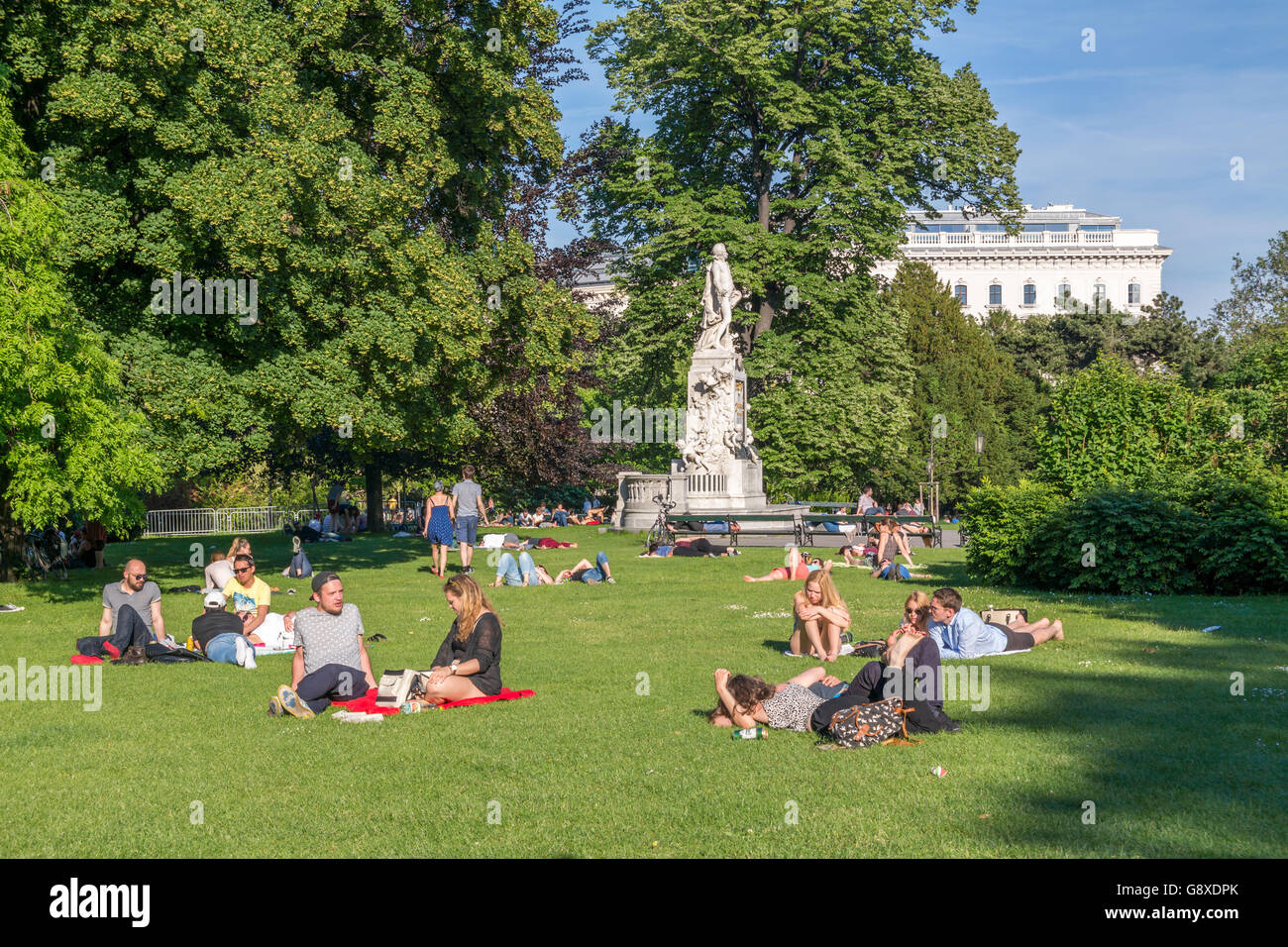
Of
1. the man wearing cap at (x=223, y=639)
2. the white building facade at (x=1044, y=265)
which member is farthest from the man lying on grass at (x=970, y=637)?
the white building facade at (x=1044, y=265)

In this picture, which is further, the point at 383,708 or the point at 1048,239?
the point at 1048,239

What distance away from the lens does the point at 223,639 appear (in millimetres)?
13180

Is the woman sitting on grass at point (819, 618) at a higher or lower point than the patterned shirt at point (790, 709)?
higher

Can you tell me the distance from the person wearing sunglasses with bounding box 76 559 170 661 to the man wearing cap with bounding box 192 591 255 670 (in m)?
0.42

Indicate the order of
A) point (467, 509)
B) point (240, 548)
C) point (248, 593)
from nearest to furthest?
point (248, 593) → point (240, 548) → point (467, 509)

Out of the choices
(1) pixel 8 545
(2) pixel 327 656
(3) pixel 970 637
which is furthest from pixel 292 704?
(1) pixel 8 545

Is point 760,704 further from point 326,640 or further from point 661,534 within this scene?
point 661,534

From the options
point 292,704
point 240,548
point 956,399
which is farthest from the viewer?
point 956,399

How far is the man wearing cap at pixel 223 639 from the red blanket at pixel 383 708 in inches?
121

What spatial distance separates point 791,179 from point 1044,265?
7291 cm

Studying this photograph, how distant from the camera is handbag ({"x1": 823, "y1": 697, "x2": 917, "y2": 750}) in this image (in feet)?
28.5

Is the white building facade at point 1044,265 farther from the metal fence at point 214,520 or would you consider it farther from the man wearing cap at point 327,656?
the man wearing cap at point 327,656

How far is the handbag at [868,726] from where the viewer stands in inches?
341

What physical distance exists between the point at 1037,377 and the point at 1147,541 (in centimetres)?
4990
